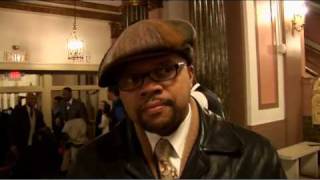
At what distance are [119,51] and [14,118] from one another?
114cm

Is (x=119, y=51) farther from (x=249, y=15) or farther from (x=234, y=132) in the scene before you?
(x=249, y=15)

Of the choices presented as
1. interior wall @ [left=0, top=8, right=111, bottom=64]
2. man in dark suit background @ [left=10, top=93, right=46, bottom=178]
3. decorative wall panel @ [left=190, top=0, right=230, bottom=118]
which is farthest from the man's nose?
decorative wall panel @ [left=190, top=0, right=230, bottom=118]

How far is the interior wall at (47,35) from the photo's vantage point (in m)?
1.52

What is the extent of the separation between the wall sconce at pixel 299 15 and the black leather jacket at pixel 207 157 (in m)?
1.10

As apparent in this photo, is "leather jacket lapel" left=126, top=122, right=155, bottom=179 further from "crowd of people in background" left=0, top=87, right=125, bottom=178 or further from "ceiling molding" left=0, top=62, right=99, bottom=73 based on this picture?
"ceiling molding" left=0, top=62, right=99, bottom=73

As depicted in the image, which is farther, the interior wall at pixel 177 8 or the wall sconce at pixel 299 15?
the interior wall at pixel 177 8

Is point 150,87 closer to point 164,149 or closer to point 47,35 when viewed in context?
point 164,149

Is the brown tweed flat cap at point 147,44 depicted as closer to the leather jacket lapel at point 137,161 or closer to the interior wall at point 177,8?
the leather jacket lapel at point 137,161

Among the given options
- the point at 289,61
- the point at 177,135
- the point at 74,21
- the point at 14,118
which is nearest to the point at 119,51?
the point at 177,135

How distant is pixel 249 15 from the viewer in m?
2.33

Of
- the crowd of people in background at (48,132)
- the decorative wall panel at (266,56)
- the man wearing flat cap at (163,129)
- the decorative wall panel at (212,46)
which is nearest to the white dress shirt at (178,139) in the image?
the man wearing flat cap at (163,129)

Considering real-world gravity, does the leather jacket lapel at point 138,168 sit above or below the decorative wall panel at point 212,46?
below

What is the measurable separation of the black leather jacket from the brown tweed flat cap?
0.15m

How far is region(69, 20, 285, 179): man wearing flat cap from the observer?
1.91 ft
